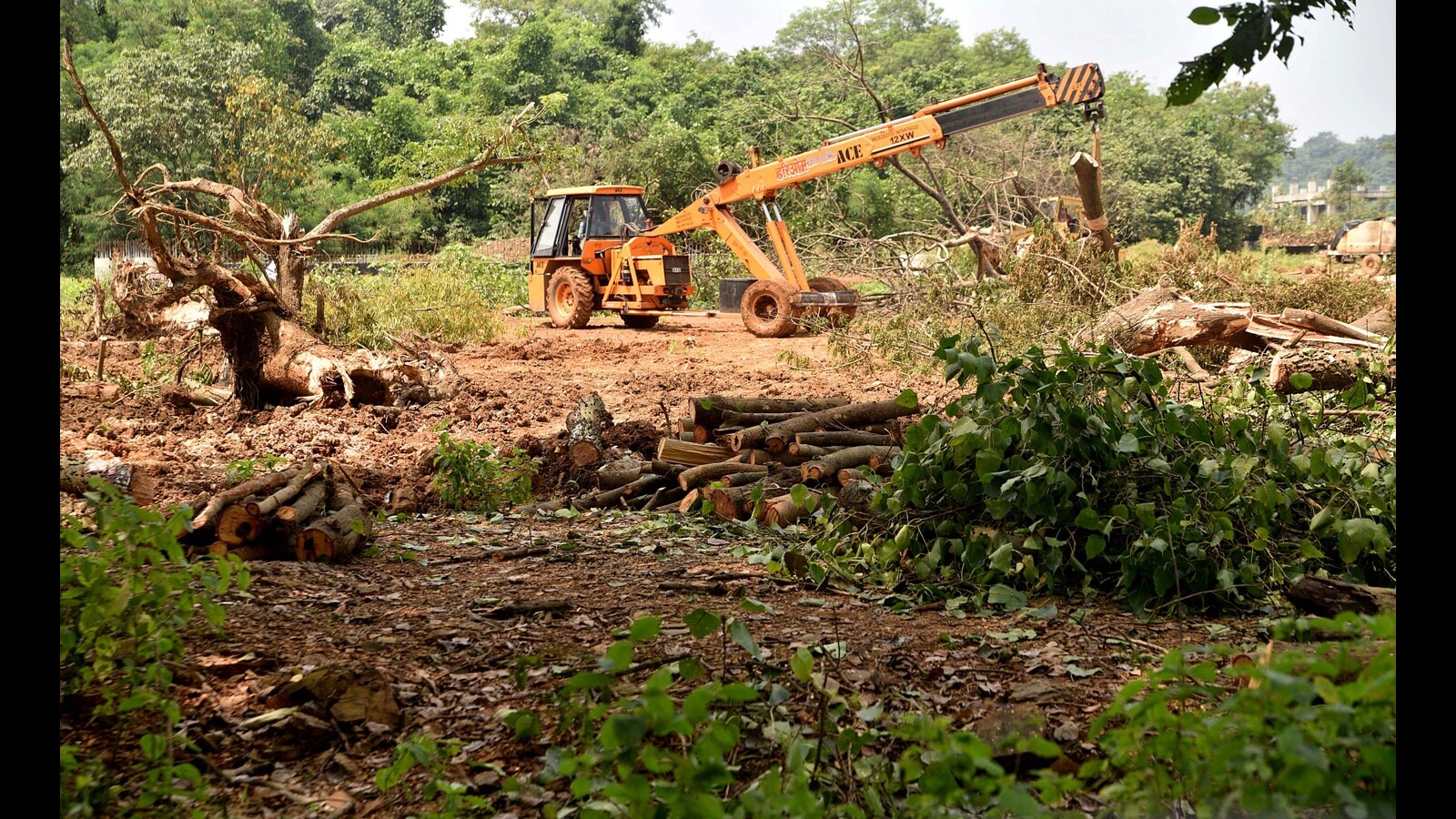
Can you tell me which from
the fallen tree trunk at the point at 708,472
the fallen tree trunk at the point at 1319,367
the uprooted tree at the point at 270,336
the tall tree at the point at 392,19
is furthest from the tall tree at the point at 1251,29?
the tall tree at the point at 392,19

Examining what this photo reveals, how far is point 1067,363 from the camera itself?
4109 mm

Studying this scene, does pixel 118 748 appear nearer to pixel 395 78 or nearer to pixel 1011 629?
pixel 1011 629

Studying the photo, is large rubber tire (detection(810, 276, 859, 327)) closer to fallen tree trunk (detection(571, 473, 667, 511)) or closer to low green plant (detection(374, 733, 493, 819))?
fallen tree trunk (detection(571, 473, 667, 511))

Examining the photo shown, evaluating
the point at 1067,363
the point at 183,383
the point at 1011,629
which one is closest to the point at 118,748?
the point at 1011,629

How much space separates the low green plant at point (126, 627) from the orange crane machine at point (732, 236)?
9788 millimetres

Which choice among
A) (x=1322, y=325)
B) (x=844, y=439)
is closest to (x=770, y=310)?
(x=1322, y=325)

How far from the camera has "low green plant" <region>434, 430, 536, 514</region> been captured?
593 centimetres

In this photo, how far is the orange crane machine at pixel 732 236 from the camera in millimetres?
12234

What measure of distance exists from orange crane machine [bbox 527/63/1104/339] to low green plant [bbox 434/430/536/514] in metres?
6.53

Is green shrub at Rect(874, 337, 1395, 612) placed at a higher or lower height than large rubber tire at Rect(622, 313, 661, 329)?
lower

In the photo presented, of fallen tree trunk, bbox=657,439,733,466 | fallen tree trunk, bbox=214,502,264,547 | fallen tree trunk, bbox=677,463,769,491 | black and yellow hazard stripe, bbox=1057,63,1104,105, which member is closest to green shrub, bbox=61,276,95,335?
fallen tree trunk, bbox=657,439,733,466

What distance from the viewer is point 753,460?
583cm

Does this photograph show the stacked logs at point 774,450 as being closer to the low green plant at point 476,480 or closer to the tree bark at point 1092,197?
the low green plant at point 476,480

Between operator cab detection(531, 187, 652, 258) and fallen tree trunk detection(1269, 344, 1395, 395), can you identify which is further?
operator cab detection(531, 187, 652, 258)
